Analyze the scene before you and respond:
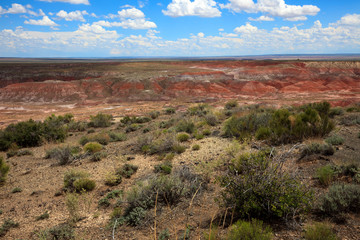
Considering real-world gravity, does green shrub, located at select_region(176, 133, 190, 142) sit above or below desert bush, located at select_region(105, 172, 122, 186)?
above

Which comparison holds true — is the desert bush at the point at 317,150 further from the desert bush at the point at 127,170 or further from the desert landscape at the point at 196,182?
the desert bush at the point at 127,170

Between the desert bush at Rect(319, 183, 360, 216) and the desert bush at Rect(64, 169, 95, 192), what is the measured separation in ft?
19.3

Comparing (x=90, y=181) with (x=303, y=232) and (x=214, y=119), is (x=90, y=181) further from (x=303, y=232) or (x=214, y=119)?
(x=214, y=119)

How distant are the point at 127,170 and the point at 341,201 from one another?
601cm

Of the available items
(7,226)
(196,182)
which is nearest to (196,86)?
(196,182)

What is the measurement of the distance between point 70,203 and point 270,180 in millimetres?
4381

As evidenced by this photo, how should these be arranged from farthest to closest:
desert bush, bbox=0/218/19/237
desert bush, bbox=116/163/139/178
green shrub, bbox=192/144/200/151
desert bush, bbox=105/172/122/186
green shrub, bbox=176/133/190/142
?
green shrub, bbox=176/133/190/142 < green shrub, bbox=192/144/200/151 < desert bush, bbox=116/163/139/178 < desert bush, bbox=105/172/122/186 < desert bush, bbox=0/218/19/237

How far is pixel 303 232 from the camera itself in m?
3.64

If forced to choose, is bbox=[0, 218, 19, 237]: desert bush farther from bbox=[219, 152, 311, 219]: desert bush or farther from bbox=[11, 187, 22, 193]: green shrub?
bbox=[219, 152, 311, 219]: desert bush

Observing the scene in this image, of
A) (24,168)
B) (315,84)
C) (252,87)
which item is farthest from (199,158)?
(315,84)

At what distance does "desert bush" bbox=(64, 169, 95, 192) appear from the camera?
6.70 m

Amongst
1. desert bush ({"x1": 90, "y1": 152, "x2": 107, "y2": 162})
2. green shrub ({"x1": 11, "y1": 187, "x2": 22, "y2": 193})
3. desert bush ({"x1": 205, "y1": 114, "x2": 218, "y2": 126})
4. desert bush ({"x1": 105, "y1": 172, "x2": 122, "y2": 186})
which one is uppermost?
desert bush ({"x1": 205, "y1": 114, "x2": 218, "y2": 126})

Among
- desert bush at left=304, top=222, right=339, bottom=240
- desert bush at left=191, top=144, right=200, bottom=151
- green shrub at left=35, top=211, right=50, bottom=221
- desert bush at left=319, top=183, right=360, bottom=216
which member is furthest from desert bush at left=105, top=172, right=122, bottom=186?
desert bush at left=319, top=183, right=360, bottom=216

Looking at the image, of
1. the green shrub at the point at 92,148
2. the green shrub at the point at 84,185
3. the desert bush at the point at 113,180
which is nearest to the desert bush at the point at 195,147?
the desert bush at the point at 113,180
